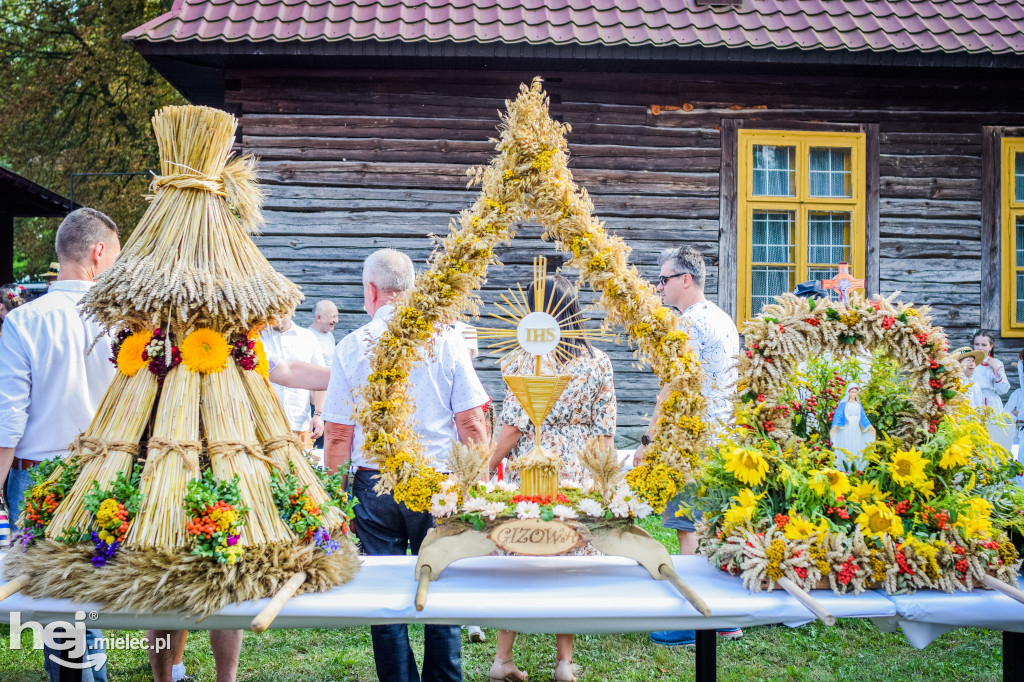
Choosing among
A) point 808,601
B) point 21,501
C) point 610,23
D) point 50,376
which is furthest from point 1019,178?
point 21,501

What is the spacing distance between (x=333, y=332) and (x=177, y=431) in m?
4.92

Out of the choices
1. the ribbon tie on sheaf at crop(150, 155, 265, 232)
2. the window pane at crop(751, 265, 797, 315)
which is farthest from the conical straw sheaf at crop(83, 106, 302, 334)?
the window pane at crop(751, 265, 797, 315)

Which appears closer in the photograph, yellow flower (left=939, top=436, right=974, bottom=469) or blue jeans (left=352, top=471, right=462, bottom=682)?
yellow flower (left=939, top=436, right=974, bottom=469)

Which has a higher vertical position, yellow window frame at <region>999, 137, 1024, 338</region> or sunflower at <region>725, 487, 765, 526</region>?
yellow window frame at <region>999, 137, 1024, 338</region>

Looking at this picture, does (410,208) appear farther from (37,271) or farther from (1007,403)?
(37,271)

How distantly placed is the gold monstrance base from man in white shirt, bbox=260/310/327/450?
9.78ft

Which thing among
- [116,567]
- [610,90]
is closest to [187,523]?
[116,567]

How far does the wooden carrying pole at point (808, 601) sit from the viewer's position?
1990 mm

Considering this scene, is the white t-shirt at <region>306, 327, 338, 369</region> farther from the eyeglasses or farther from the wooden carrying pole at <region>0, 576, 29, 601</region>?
the wooden carrying pole at <region>0, 576, 29, 601</region>

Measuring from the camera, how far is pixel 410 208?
7254 mm

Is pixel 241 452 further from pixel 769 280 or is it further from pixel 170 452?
pixel 769 280

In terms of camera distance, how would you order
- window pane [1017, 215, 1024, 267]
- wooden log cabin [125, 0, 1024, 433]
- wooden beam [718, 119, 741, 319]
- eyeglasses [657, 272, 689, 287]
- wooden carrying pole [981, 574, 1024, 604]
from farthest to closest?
window pane [1017, 215, 1024, 267], wooden beam [718, 119, 741, 319], wooden log cabin [125, 0, 1024, 433], eyeglasses [657, 272, 689, 287], wooden carrying pole [981, 574, 1024, 604]

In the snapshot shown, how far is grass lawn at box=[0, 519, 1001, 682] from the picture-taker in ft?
12.4

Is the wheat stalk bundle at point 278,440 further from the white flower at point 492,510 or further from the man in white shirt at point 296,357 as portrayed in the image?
the man in white shirt at point 296,357
